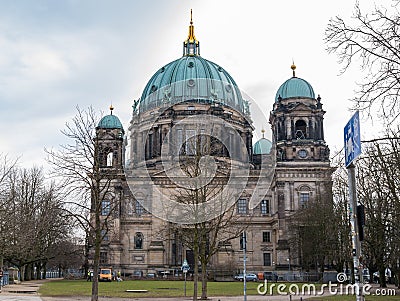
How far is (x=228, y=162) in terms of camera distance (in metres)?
65.4

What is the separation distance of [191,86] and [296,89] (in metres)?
17.8

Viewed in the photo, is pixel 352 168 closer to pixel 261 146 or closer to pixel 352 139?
pixel 352 139

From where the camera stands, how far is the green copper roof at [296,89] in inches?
2857

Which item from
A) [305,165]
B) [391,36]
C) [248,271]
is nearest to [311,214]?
[305,165]

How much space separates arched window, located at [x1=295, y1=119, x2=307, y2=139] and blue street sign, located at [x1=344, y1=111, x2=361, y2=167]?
201 feet

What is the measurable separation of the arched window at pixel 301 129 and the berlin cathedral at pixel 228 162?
0.13 metres

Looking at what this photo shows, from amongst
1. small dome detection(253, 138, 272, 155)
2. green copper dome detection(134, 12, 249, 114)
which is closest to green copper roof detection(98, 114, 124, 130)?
green copper dome detection(134, 12, 249, 114)

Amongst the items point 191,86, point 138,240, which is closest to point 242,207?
→ point 138,240

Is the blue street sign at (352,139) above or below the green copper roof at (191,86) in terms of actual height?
below

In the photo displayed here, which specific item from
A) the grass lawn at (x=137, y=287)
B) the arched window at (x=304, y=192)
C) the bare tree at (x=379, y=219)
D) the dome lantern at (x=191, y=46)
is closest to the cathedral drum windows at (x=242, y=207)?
the arched window at (x=304, y=192)

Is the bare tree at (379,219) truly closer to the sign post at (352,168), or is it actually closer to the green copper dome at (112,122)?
the sign post at (352,168)

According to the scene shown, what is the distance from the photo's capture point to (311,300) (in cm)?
2895

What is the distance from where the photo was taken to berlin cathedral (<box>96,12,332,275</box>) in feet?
233

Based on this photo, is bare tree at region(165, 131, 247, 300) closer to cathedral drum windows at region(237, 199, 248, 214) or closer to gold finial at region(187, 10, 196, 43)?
cathedral drum windows at region(237, 199, 248, 214)
